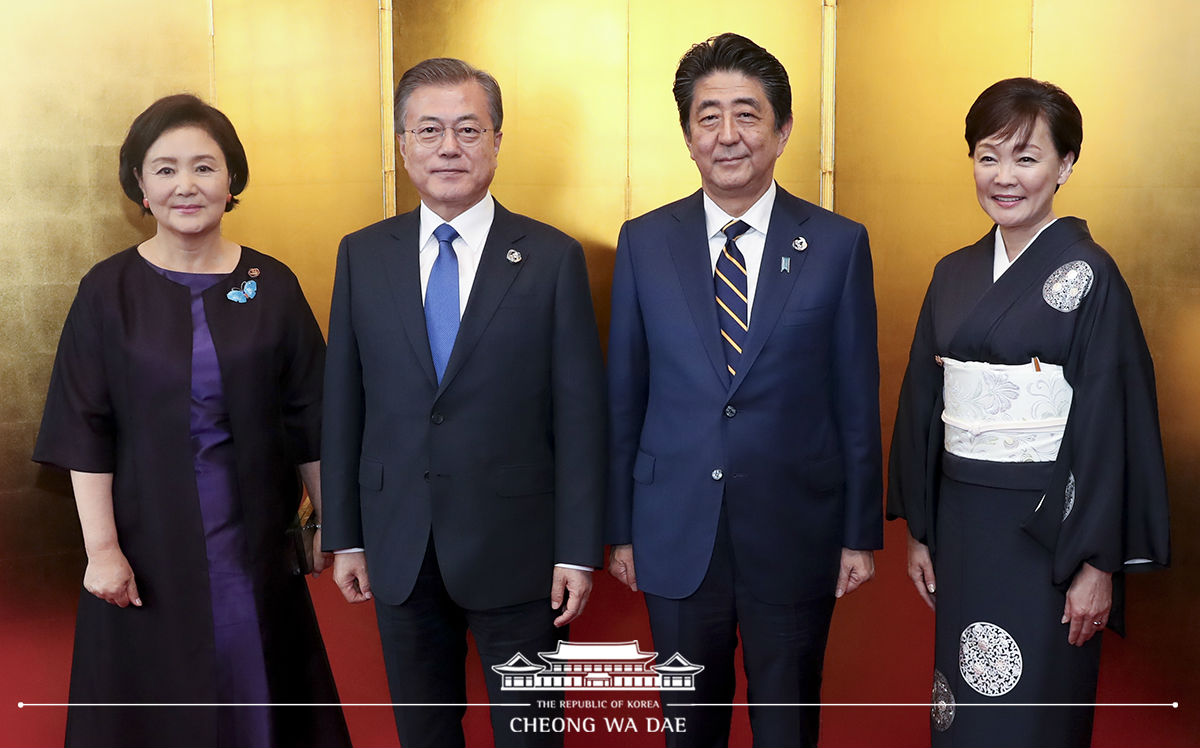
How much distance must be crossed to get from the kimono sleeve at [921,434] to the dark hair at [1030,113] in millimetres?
348

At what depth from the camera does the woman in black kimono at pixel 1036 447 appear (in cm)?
206

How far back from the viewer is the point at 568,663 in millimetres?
→ 2283

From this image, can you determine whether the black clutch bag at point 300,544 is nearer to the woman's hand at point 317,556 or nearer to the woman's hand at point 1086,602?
the woman's hand at point 317,556

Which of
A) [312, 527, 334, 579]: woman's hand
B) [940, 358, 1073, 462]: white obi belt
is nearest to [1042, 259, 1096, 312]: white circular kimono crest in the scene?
[940, 358, 1073, 462]: white obi belt

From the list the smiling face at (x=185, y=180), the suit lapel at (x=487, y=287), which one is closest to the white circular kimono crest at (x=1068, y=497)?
the suit lapel at (x=487, y=287)

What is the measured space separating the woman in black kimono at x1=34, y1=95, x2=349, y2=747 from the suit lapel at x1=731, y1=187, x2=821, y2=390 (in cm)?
98

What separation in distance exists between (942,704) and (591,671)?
0.76 meters

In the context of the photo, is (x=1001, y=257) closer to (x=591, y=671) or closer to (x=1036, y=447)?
(x=1036, y=447)

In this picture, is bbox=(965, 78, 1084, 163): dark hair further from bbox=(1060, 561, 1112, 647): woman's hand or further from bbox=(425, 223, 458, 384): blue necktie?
bbox=(425, 223, 458, 384): blue necktie

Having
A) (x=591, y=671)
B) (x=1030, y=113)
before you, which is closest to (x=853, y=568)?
(x=591, y=671)

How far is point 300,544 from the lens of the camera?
8.02 feet

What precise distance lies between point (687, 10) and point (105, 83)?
152cm

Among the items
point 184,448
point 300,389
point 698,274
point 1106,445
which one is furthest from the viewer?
point 300,389

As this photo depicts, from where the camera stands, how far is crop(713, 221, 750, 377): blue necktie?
2.14 metres
